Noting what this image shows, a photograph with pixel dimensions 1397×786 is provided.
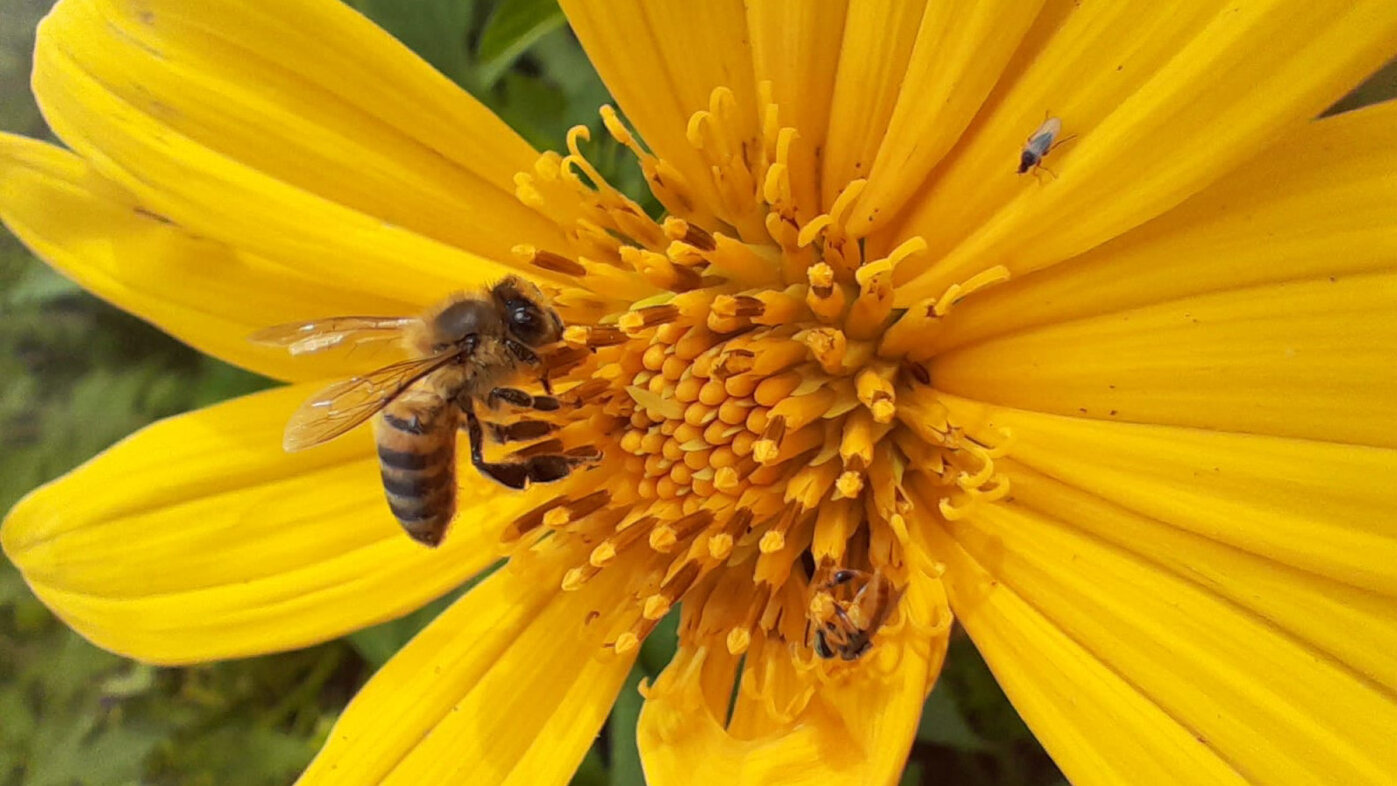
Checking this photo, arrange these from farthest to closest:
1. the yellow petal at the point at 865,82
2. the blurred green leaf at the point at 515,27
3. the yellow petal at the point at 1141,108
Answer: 1. the blurred green leaf at the point at 515,27
2. the yellow petal at the point at 865,82
3. the yellow petal at the point at 1141,108

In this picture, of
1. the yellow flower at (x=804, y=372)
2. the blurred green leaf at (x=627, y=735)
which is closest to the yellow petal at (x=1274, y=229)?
the yellow flower at (x=804, y=372)

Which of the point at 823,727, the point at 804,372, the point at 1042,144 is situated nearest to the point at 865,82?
the point at 1042,144

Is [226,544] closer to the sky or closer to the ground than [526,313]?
closer to the ground

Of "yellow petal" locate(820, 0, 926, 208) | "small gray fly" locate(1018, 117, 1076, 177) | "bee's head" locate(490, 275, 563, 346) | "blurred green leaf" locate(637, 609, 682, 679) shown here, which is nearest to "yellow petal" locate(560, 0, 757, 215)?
"yellow petal" locate(820, 0, 926, 208)

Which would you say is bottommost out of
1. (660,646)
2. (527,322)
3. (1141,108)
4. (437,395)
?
(660,646)

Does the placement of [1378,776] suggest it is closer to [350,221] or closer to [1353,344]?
[1353,344]

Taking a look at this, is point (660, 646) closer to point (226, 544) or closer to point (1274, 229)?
point (226, 544)

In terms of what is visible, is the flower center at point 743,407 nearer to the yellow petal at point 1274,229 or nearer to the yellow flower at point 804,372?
the yellow flower at point 804,372
